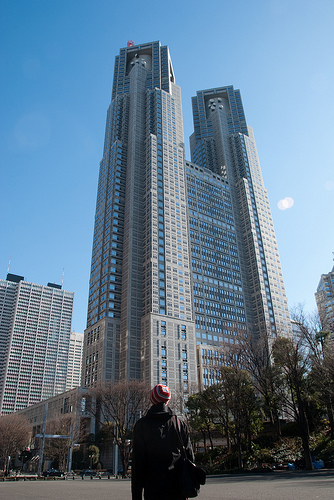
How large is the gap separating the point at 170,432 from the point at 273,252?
139989 millimetres

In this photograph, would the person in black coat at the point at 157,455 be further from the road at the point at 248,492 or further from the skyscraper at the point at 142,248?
the skyscraper at the point at 142,248

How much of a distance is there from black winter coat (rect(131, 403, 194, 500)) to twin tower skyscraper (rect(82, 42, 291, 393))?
75.7 metres

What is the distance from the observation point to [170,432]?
5645mm

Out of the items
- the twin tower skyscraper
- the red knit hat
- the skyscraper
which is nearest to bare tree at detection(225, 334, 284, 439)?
the red knit hat

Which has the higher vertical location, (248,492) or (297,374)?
(297,374)

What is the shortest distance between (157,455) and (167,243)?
104m

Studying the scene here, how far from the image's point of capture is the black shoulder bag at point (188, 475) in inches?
197

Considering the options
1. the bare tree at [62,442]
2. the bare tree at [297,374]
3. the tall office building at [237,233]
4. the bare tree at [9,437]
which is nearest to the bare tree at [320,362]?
the bare tree at [297,374]

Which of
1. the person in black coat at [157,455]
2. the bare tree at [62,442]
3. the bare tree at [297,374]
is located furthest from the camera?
the bare tree at [62,442]

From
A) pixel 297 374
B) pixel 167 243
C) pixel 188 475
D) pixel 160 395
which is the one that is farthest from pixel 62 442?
pixel 188 475

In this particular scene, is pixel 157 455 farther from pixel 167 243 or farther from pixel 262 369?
pixel 167 243

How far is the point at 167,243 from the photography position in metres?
110

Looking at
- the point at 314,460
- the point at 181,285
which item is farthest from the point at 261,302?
the point at 314,460

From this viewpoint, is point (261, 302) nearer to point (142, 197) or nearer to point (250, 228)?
point (250, 228)
